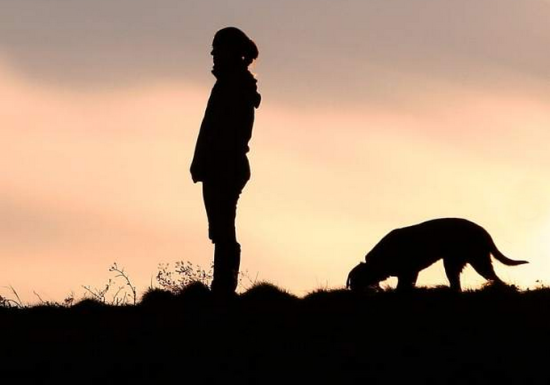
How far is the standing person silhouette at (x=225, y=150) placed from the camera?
12.8 metres

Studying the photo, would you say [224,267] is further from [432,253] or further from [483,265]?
[483,265]

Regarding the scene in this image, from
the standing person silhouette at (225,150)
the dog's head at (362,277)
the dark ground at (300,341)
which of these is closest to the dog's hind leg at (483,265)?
the dog's head at (362,277)

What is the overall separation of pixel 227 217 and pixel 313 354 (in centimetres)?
382

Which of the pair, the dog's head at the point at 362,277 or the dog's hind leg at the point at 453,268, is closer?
the dog's hind leg at the point at 453,268

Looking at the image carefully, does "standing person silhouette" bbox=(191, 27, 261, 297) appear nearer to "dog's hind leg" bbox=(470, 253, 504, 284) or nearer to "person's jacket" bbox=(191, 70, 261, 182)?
"person's jacket" bbox=(191, 70, 261, 182)

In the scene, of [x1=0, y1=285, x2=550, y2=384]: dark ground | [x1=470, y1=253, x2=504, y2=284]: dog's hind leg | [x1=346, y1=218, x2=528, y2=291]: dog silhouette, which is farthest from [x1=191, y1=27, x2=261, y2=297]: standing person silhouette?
[x1=470, y1=253, x2=504, y2=284]: dog's hind leg

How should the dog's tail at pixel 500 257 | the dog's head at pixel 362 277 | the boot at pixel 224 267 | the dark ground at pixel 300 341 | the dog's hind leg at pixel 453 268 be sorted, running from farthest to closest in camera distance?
1. the dog's head at pixel 362 277
2. the dog's tail at pixel 500 257
3. the dog's hind leg at pixel 453 268
4. the boot at pixel 224 267
5. the dark ground at pixel 300 341

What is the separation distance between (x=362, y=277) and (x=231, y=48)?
4.24 metres

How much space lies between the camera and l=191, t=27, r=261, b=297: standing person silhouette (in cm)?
1282

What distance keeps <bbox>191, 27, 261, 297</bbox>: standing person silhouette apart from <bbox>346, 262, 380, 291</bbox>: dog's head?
252cm

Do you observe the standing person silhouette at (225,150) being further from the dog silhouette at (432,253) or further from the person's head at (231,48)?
the dog silhouette at (432,253)

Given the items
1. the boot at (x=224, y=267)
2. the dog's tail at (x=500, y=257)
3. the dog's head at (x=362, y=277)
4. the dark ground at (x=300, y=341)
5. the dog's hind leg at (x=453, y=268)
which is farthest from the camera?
the dog's head at (x=362, y=277)

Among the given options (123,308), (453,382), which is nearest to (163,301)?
(123,308)

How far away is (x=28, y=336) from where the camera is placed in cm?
1085
